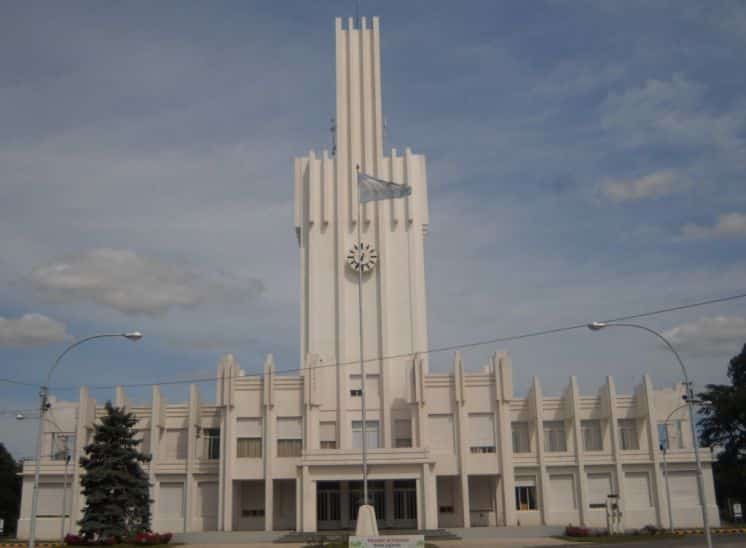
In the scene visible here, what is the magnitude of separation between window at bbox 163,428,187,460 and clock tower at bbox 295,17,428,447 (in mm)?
11070

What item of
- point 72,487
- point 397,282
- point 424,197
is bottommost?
point 72,487

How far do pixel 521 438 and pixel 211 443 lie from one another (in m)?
23.0

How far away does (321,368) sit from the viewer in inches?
2366

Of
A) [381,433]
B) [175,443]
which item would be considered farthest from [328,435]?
[175,443]

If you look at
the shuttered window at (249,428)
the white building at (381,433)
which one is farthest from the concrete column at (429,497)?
the shuttered window at (249,428)

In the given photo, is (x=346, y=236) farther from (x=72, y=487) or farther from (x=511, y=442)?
(x=72, y=487)

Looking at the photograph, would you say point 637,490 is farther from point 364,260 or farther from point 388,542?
point 388,542

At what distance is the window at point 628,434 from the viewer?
61594mm

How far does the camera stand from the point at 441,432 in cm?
5812

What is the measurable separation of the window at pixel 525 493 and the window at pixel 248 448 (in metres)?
18.3

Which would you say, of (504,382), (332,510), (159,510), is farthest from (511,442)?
(159,510)

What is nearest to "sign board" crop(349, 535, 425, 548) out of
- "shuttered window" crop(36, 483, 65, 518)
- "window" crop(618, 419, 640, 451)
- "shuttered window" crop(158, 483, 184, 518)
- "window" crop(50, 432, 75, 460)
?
"shuttered window" crop(158, 483, 184, 518)

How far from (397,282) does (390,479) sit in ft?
52.6

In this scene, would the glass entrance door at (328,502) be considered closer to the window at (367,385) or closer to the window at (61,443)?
the window at (367,385)
